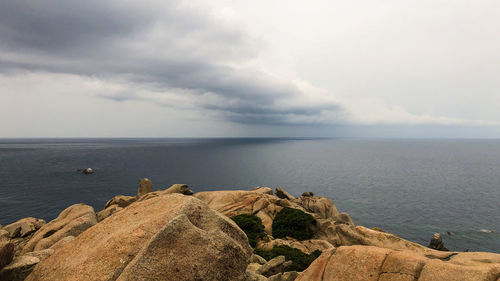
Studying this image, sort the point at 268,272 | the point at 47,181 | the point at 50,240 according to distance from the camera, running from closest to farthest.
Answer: the point at 268,272 → the point at 50,240 → the point at 47,181

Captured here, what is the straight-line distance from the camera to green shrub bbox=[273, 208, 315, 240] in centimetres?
2581

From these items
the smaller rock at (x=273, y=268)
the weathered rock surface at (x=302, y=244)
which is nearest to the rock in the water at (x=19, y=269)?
the smaller rock at (x=273, y=268)

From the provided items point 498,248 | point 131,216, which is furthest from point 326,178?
point 131,216

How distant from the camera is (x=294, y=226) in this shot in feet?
86.7

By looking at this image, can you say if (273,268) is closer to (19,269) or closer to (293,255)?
(293,255)

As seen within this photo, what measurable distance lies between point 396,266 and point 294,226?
60.4 feet

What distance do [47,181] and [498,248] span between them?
415 ft

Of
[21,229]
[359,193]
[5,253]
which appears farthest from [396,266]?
[359,193]

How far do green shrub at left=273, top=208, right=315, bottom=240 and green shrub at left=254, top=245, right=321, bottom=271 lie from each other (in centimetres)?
445

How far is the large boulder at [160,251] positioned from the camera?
764 centimetres

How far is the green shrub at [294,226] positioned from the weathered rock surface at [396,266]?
52.0ft

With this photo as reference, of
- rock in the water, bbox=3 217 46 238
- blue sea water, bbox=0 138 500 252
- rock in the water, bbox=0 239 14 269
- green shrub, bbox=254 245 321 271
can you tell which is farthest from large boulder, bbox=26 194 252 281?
blue sea water, bbox=0 138 500 252

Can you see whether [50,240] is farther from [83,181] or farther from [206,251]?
[83,181]

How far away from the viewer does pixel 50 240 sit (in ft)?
61.7
